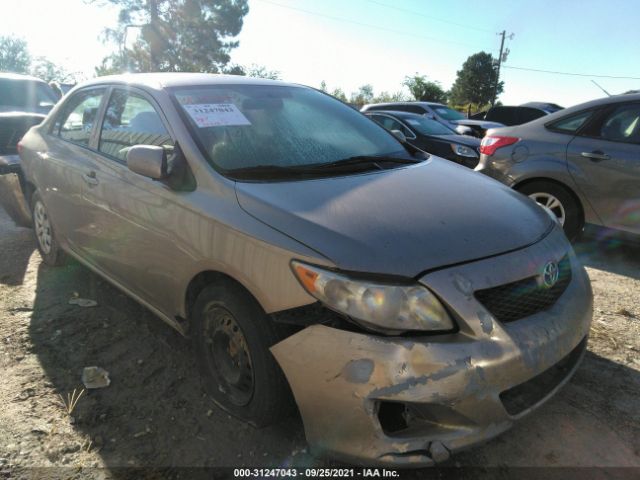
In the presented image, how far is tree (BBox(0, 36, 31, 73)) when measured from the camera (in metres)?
55.4

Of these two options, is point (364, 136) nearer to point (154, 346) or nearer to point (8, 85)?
point (154, 346)

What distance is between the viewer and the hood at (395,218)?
1.71 m

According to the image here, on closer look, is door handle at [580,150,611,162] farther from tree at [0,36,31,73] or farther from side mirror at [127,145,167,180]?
tree at [0,36,31,73]

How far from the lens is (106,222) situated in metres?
2.87

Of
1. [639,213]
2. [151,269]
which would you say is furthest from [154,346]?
[639,213]

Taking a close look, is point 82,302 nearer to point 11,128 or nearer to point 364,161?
point 364,161

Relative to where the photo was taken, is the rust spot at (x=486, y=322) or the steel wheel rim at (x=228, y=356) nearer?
the rust spot at (x=486, y=322)

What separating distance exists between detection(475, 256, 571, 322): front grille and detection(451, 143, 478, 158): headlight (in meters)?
6.41

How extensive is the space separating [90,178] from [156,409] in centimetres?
154

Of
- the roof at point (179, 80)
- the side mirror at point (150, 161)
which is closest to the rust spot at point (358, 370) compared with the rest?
the side mirror at point (150, 161)

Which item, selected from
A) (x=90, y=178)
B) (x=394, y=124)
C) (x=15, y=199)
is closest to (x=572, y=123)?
(x=90, y=178)

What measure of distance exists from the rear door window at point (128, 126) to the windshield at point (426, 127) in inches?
257

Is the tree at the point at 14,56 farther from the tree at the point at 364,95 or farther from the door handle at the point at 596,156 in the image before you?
the door handle at the point at 596,156

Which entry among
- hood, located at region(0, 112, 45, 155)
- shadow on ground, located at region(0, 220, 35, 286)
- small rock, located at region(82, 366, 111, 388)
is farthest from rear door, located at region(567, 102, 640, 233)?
hood, located at region(0, 112, 45, 155)
